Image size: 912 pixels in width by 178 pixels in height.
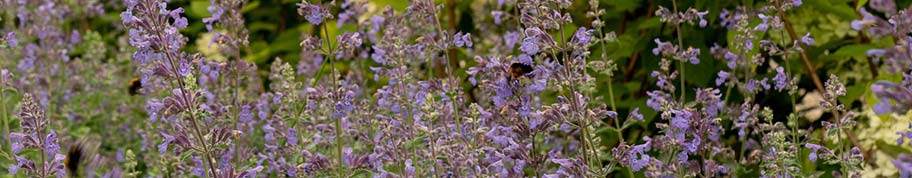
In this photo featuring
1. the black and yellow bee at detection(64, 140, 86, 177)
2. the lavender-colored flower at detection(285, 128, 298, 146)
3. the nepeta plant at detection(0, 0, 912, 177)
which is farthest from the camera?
the lavender-colored flower at detection(285, 128, 298, 146)

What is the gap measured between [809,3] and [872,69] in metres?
0.69

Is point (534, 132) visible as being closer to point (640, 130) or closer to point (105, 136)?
point (640, 130)

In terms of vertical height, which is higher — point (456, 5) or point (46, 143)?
point (456, 5)

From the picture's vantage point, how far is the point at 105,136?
19.0ft

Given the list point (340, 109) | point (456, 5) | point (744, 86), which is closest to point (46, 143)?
point (340, 109)

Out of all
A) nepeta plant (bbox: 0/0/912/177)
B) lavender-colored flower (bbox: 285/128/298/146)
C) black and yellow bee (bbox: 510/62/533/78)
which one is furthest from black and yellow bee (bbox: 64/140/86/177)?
black and yellow bee (bbox: 510/62/533/78)

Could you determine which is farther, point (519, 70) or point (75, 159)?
point (75, 159)

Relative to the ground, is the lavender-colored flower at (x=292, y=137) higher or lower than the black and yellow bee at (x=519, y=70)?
lower

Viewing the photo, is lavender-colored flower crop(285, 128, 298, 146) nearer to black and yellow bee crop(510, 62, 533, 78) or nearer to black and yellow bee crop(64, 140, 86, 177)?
black and yellow bee crop(64, 140, 86, 177)

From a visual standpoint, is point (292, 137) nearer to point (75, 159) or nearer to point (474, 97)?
point (75, 159)

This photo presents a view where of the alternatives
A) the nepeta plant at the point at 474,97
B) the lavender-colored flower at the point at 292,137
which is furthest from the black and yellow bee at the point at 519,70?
the lavender-colored flower at the point at 292,137

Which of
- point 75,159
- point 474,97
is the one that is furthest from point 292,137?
point 474,97

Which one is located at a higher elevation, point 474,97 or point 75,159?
point 474,97

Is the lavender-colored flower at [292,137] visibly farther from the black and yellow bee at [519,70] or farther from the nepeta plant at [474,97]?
the black and yellow bee at [519,70]
